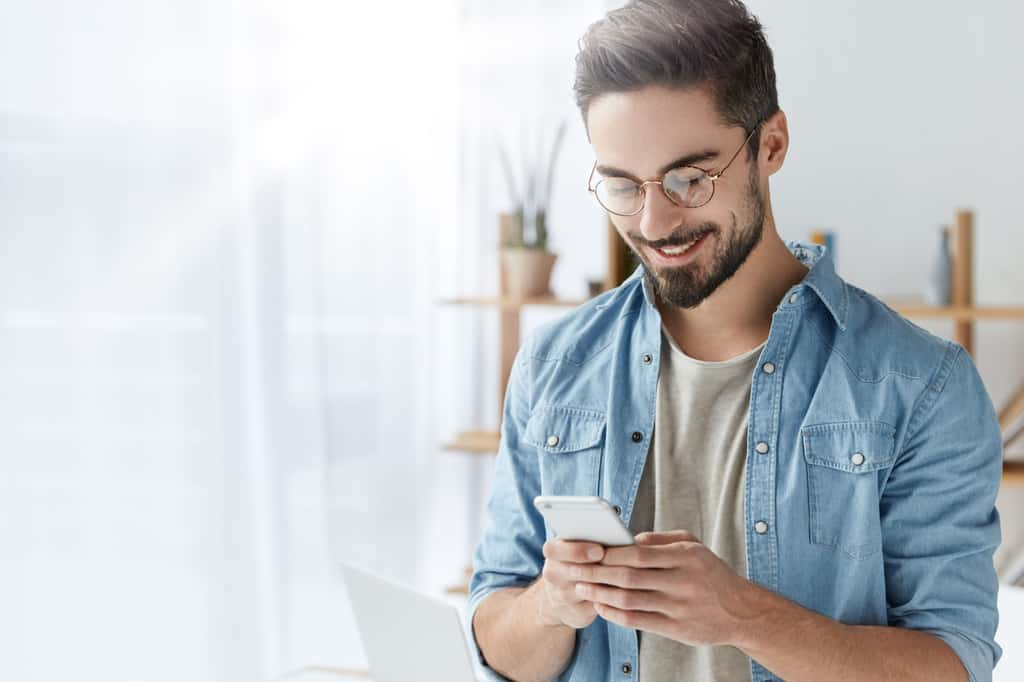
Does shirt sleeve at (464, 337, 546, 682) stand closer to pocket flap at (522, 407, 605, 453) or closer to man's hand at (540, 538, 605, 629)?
pocket flap at (522, 407, 605, 453)

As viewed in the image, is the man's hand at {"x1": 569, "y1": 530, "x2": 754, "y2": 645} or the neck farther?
the neck

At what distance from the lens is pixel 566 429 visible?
1.40m

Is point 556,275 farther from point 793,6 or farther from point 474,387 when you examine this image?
point 793,6

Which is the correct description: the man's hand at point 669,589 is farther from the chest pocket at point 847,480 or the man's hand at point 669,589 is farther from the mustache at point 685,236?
the mustache at point 685,236

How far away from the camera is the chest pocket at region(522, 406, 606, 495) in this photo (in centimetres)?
138

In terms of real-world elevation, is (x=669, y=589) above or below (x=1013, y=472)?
above

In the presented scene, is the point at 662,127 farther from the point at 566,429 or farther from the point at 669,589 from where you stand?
the point at 669,589

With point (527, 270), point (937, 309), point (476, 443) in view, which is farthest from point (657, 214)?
point (476, 443)

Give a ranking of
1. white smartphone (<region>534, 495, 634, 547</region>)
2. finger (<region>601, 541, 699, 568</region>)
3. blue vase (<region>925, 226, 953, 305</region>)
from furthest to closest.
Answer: blue vase (<region>925, 226, 953, 305</region>)
finger (<region>601, 541, 699, 568</region>)
white smartphone (<region>534, 495, 634, 547</region>)

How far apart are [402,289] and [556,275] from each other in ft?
1.98

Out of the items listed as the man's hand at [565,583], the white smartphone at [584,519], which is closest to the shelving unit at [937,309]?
the man's hand at [565,583]

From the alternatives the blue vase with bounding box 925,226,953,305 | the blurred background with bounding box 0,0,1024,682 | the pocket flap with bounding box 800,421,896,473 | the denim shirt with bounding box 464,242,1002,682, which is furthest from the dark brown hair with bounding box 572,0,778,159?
the blue vase with bounding box 925,226,953,305

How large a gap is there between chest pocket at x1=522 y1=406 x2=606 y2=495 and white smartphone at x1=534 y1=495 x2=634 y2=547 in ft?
0.93

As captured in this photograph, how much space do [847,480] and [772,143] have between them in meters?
0.41
